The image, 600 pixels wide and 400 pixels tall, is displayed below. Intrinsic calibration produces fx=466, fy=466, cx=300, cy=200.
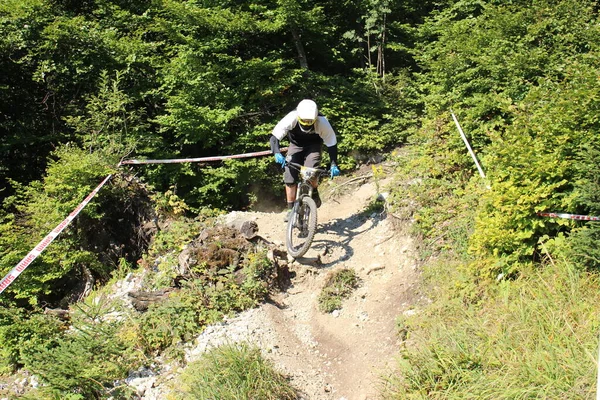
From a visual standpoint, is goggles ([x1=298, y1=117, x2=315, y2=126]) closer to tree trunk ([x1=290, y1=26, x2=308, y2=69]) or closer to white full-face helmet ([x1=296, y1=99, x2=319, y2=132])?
white full-face helmet ([x1=296, y1=99, x2=319, y2=132])

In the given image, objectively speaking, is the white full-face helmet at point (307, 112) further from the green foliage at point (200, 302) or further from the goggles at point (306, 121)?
the green foliage at point (200, 302)

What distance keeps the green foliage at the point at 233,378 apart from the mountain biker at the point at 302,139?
2.92 meters

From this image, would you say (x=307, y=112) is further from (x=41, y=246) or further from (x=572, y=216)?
(x=41, y=246)

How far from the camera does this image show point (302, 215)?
6836mm

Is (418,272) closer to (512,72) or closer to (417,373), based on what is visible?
(417,373)

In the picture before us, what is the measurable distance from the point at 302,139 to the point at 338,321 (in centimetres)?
266

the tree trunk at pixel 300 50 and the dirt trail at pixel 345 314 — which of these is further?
the tree trunk at pixel 300 50

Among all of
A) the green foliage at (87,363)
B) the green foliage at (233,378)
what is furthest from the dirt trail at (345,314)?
the green foliage at (87,363)

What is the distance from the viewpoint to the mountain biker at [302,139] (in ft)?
21.5

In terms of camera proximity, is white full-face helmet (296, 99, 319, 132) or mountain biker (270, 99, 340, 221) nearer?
white full-face helmet (296, 99, 319, 132)

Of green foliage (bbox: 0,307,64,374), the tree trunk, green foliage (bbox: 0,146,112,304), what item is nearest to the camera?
green foliage (bbox: 0,307,64,374)

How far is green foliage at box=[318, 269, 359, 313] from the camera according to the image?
19.6 feet

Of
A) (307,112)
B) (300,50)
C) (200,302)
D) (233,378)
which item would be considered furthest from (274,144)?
(300,50)

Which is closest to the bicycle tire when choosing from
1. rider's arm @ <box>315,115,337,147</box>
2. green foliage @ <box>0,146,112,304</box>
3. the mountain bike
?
the mountain bike
